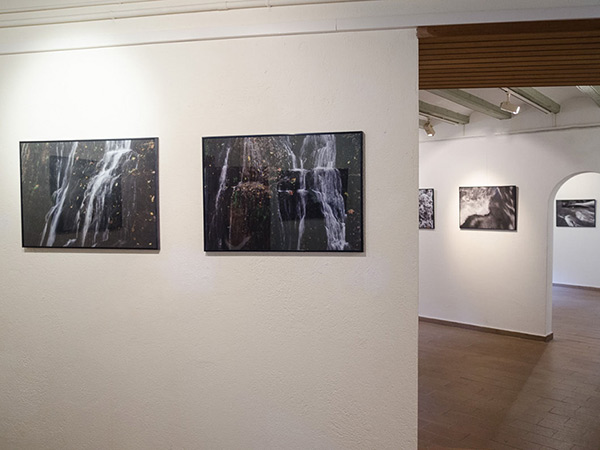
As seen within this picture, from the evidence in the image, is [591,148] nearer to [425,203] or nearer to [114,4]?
[425,203]

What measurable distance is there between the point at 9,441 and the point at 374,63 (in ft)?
11.2

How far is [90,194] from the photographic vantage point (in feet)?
9.72

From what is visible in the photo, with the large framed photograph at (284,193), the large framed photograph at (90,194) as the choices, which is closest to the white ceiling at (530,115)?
the large framed photograph at (284,193)

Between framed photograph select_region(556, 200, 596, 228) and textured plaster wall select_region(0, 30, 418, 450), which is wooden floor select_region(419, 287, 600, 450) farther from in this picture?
framed photograph select_region(556, 200, 596, 228)

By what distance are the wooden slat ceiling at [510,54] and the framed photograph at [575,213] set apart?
338 inches

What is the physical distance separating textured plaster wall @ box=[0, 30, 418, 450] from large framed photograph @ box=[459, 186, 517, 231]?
5.29 m

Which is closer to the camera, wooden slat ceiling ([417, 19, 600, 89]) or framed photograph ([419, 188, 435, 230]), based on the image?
wooden slat ceiling ([417, 19, 600, 89])

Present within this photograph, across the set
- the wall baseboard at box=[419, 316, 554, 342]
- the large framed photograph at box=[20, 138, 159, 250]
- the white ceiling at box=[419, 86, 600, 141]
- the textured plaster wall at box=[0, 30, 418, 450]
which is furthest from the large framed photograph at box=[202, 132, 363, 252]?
the wall baseboard at box=[419, 316, 554, 342]

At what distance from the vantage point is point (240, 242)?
2805 mm

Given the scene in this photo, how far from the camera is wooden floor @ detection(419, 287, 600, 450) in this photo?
3959 mm

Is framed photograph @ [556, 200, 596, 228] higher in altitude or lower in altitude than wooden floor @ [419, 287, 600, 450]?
higher

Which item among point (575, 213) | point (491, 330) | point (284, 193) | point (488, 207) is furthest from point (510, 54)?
point (575, 213)

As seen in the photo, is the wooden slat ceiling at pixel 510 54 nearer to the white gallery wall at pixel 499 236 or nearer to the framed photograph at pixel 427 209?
the white gallery wall at pixel 499 236

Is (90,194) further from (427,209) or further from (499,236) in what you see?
(427,209)
